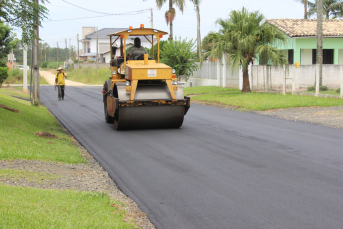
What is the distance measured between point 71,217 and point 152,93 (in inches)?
308

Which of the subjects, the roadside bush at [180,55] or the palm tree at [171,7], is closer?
the roadside bush at [180,55]

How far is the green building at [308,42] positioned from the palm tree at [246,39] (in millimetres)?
7911

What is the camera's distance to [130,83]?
1255cm

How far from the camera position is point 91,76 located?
56.3 metres

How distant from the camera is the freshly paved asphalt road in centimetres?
548

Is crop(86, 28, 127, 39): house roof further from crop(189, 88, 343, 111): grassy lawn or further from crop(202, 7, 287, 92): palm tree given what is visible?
crop(189, 88, 343, 111): grassy lawn

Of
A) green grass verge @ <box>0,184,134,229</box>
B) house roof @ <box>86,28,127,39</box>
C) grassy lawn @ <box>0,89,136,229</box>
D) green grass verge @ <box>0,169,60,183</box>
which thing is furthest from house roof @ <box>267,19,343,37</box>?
house roof @ <box>86,28,127,39</box>

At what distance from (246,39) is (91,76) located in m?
36.2

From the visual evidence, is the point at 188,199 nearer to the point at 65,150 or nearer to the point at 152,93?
the point at 65,150

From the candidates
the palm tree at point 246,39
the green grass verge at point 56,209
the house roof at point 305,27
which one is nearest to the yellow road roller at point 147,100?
the green grass verge at point 56,209

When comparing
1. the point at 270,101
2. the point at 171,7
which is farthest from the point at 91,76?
the point at 270,101

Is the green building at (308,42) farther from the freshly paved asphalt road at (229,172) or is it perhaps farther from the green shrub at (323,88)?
the freshly paved asphalt road at (229,172)

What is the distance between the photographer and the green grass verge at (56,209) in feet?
15.1

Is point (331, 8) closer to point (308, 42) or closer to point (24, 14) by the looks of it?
point (308, 42)
